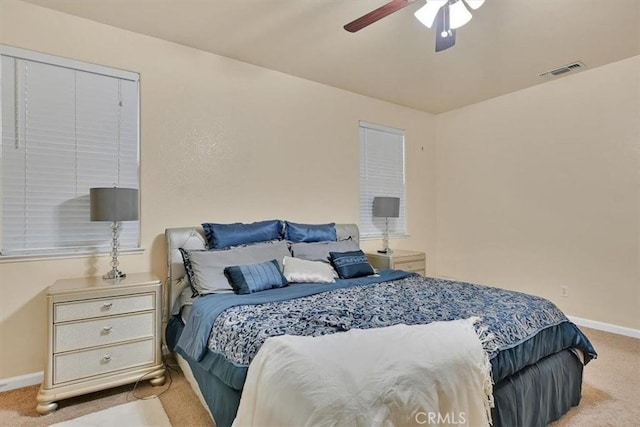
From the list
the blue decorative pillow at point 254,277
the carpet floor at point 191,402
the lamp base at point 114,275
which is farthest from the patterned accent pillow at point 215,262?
the carpet floor at point 191,402

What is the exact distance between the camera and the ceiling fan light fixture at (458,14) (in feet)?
6.50

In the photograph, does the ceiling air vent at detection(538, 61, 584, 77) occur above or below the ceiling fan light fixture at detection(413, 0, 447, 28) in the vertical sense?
above

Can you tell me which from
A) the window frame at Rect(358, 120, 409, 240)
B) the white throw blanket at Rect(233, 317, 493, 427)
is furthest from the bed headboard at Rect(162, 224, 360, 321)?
the window frame at Rect(358, 120, 409, 240)

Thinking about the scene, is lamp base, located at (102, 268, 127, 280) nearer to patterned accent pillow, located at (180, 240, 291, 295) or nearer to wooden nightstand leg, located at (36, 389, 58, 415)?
patterned accent pillow, located at (180, 240, 291, 295)

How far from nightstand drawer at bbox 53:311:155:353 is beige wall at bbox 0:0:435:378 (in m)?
0.55

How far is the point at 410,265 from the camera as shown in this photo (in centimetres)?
404

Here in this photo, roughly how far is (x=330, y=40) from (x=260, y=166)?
137 centimetres

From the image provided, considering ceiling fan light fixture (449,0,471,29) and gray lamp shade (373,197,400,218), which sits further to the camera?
gray lamp shade (373,197,400,218)

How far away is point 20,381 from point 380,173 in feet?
13.4

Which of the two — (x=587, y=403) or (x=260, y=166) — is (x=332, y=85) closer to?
(x=260, y=166)

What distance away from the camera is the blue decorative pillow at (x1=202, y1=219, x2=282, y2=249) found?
115 inches

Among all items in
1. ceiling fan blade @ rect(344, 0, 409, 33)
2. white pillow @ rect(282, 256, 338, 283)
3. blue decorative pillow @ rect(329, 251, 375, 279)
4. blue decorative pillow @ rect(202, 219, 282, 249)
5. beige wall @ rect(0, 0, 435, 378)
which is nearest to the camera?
ceiling fan blade @ rect(344, 0, 409, 33)

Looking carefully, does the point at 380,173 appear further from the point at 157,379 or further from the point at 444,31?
the point at 157,379

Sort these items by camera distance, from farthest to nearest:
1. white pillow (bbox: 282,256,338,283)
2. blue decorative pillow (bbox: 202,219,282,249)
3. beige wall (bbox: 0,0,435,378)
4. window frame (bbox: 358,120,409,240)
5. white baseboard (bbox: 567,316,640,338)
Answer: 1. window frame (bbox: 358,120,409,240)
2. white baseboard (bbox: 567,316,640,338)
3. blue decorative pillow (bbox: 202,219,282,249)
4. white pillow (bbox: 282,256,338,283)
5. beige wall (bbox: 0,0,435,378)
